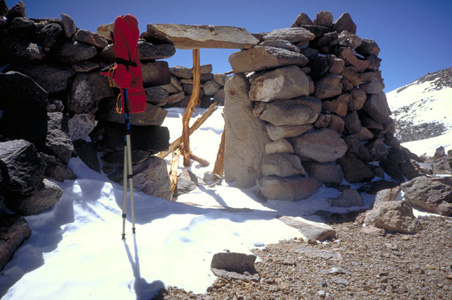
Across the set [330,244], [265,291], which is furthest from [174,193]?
[265,291]

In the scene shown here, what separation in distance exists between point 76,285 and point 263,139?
4.63 meters

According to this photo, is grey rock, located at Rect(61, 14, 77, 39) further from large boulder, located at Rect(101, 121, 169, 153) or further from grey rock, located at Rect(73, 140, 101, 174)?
grey rock, located at Rect(73, 140, 101, 174)

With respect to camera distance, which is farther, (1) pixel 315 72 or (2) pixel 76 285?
(1) pixel 315 72

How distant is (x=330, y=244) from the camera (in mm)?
3230

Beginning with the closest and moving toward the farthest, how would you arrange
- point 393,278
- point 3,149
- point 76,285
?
point 76,285 → point 3,149 → point 393,278

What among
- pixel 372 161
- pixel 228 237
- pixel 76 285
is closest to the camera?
pixel 76 285

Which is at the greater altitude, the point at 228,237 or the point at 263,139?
the point at 263,139

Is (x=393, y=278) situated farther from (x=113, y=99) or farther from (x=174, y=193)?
(x=174, y=193)

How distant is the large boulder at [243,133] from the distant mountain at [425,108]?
10939 mm

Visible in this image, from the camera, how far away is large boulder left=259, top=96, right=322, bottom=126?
5453 mm

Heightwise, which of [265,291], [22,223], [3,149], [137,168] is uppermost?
[3,149]

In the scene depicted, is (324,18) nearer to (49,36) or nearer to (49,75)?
(49,36)

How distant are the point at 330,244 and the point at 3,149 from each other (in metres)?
3.40

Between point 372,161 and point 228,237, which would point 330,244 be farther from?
point 372,161
